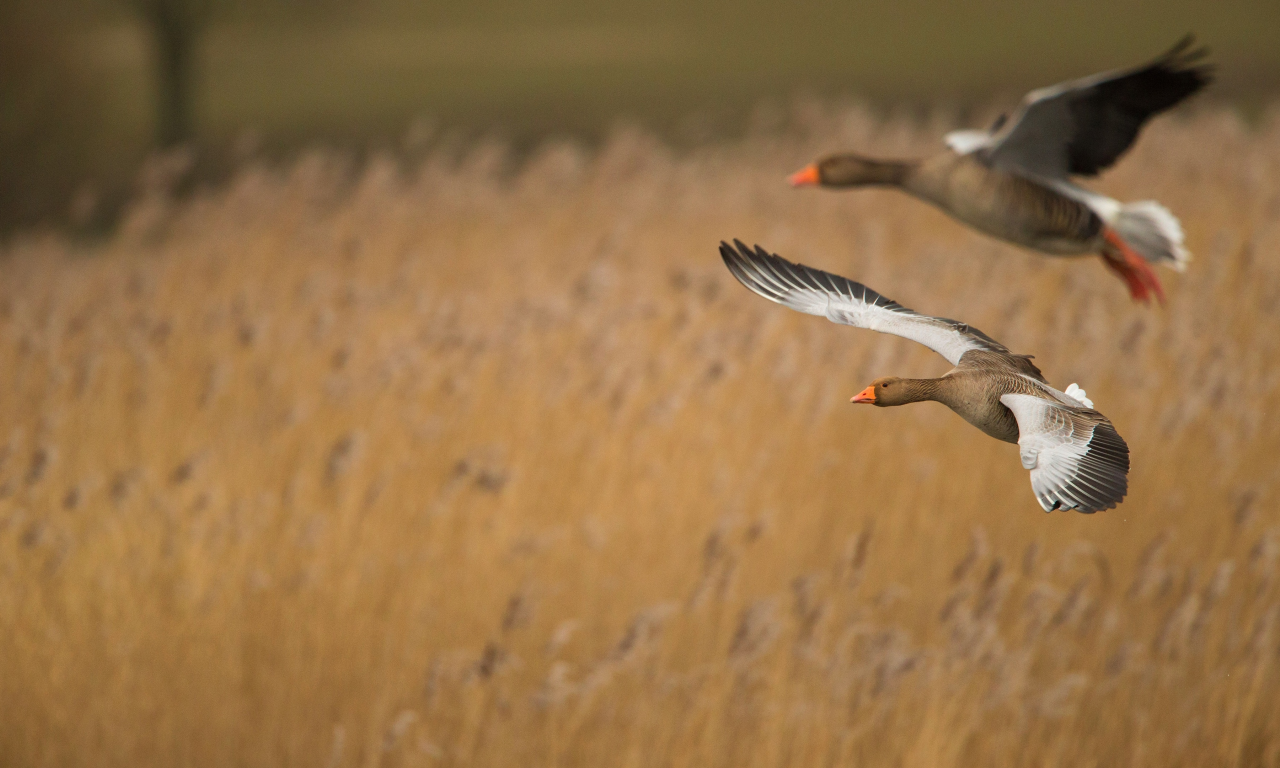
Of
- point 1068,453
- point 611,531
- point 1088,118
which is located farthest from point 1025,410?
point 611,531

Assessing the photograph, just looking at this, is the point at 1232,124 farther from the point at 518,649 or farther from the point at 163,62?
the point at 163,62

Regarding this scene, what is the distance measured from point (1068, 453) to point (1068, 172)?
171cm

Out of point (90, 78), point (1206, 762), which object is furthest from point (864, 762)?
point (90, 78)

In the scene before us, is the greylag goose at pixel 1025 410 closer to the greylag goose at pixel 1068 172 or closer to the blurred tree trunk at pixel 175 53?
the greylag goose at pixel 1068 172

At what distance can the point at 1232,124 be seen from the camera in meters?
8.23

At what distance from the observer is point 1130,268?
192 centimetres

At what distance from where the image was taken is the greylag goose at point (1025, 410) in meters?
→ 0.77

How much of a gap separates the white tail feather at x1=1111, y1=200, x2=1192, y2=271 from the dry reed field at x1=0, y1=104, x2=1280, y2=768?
86 centimetres

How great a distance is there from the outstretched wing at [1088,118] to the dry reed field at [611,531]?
103 centimetres

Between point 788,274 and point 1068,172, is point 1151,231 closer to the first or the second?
point 1068,172

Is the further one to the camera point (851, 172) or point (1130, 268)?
point (851, 172)

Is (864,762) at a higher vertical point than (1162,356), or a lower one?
lower

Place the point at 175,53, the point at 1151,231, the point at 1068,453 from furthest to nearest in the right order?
the point at 175,53, the point at 1151,231, the point at 1068,453

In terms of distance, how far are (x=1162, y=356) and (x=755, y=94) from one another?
24323 millimetres
